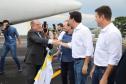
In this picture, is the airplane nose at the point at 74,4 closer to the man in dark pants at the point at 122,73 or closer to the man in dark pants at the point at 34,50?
the man in dark pants at the point at 34,50

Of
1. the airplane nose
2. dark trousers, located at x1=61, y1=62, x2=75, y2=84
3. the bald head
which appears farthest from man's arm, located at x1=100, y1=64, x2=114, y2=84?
the airplane nose

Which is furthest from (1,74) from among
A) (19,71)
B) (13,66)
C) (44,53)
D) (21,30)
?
(21,30)

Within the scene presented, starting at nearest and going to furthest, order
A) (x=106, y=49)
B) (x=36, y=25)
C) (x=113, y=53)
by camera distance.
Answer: (x=113, y=53), (x=106, y=49), (x=36, y=25)

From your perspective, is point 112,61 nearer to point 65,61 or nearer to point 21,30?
point 65,61

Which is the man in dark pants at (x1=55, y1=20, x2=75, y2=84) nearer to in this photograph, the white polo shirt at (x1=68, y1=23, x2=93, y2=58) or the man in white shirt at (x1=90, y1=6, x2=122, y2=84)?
the white polo shirt at (x1=68, y1=23, x2=93, y2=58)

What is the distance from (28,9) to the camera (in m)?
14.4

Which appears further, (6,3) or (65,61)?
(6,3)

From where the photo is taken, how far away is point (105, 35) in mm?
5555

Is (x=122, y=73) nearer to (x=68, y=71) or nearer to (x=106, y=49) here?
(x=106, y=49)

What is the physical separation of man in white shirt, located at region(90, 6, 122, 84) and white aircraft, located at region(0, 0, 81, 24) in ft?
28.1

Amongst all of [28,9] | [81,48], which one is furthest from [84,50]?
[28,9]

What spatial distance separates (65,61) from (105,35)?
2.90 meters

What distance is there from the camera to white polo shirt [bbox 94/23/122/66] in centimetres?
545

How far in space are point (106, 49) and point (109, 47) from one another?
0.30 ft
